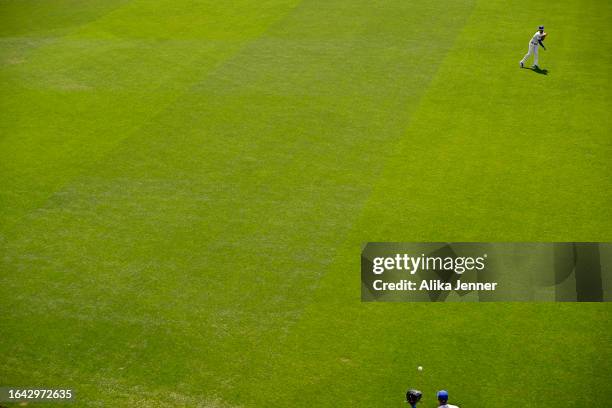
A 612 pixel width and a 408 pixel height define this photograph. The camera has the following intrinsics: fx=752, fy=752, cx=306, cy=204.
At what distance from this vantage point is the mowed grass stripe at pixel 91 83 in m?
26.5

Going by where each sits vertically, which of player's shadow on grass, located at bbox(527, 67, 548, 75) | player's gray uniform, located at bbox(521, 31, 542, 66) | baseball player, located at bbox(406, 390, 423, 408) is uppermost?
player's gray uniform, located at bbox(521, 31, 542, 66)

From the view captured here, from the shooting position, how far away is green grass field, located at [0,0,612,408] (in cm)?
1717

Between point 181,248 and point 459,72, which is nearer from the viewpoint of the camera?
point 181,248

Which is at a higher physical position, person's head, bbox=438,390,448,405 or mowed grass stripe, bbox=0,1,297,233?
mowed grass stripe, bbox=0,1,297,233

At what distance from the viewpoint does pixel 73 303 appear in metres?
19.5

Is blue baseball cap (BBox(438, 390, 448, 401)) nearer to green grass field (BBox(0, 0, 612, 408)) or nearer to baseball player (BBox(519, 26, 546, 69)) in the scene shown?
green grass field (BBox(0, 0, 612, 408))

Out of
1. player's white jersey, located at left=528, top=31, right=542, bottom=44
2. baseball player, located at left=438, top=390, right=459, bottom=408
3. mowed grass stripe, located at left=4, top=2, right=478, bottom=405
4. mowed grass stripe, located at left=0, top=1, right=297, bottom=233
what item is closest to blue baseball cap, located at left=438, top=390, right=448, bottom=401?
baseball player, located at left=438, top=390, right=459, bottom=408

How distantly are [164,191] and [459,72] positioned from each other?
1508 cm

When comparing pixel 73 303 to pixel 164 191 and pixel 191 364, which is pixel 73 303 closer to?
pixel 191 364

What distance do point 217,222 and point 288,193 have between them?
2.77 metres

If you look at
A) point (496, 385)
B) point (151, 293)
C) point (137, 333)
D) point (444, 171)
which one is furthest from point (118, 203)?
point (496, 385)

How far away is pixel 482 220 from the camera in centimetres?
2244

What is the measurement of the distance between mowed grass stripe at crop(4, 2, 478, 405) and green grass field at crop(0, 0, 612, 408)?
78mm

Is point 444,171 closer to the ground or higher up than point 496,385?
higher up
